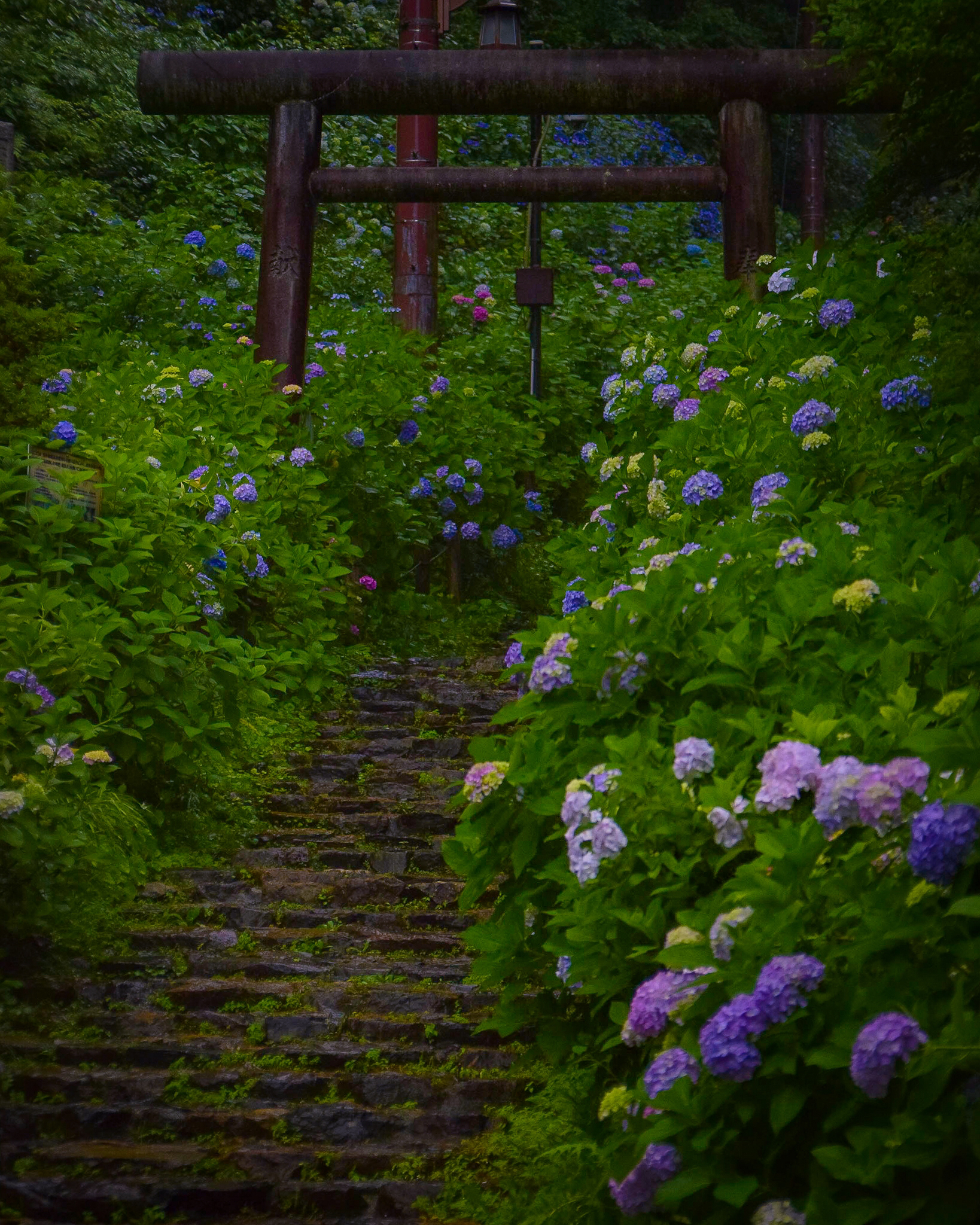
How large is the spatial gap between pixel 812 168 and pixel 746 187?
10.3 meters

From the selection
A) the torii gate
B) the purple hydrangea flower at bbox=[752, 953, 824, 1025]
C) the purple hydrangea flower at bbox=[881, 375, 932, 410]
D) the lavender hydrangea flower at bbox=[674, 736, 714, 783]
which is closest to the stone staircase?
the lavender hydrangea flower at bbox=[674, 736, 714, 783]

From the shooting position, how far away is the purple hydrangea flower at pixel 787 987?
2.46 metres

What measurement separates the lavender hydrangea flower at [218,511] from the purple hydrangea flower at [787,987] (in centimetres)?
508

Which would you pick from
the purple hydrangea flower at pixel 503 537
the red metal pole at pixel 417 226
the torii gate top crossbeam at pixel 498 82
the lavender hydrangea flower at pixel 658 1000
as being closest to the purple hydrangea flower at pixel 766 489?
Answer: the lavender hydrangea flower at pixel 658 1000

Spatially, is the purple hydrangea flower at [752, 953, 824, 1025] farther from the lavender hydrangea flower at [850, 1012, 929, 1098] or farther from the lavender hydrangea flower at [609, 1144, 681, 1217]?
the lavender hydrangea flower at [609, 1144, 681, 1217]

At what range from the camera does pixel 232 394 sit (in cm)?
875

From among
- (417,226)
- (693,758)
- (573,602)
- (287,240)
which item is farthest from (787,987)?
(417,226)

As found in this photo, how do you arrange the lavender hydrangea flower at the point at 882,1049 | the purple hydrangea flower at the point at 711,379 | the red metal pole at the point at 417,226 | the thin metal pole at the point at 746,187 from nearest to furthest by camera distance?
the lavender hydrangea flower at the point at 882,1049
the purple hydrangea flower at the point at 711,379
the thin metal pole at the point at 746,187
the red metal pole at the point at 417,226

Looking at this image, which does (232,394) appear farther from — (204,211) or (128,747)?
(204,211)

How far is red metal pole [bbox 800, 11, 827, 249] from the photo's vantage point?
58.1 feet

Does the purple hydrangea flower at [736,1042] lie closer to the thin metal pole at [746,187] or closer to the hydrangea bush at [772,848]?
the hydrangea bush at [772,848]

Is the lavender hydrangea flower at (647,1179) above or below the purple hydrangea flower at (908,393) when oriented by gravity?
below

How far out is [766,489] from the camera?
464 centimetres

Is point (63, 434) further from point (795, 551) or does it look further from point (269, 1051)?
point (795, 551)
